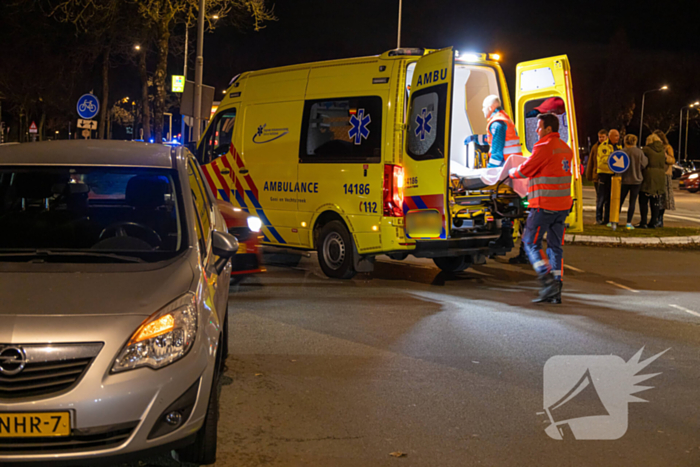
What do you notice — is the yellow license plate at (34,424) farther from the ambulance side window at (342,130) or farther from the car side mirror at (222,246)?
the ambulance side window at (342,130)

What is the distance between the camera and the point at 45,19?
3331 cm

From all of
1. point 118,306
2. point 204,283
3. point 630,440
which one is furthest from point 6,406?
point 630,440

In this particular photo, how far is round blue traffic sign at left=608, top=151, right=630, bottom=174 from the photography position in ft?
47.8

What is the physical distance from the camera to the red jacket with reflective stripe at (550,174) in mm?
7848

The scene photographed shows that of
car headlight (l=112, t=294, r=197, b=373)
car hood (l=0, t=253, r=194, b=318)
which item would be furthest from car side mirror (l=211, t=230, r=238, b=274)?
car headlight (l=112, t=294, r=197, b=373)

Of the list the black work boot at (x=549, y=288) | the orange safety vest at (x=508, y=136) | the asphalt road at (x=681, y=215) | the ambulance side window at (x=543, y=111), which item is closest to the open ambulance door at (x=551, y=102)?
the ambulance side window at (x=543, y=111)

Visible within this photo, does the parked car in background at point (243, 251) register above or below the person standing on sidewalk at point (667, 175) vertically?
below

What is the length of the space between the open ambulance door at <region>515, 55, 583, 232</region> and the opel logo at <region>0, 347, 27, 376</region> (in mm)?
7213

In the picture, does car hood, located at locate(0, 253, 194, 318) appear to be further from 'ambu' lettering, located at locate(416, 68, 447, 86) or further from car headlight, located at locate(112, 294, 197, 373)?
'ambu' lettering, located at locate(416, 68, 447, 86)

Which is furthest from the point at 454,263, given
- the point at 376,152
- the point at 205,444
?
the point at 205,444

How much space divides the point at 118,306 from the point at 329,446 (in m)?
1.37

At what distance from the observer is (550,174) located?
7.86 m

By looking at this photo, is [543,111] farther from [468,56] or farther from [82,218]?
[82,218]

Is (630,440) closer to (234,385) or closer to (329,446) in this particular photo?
(329,446)
